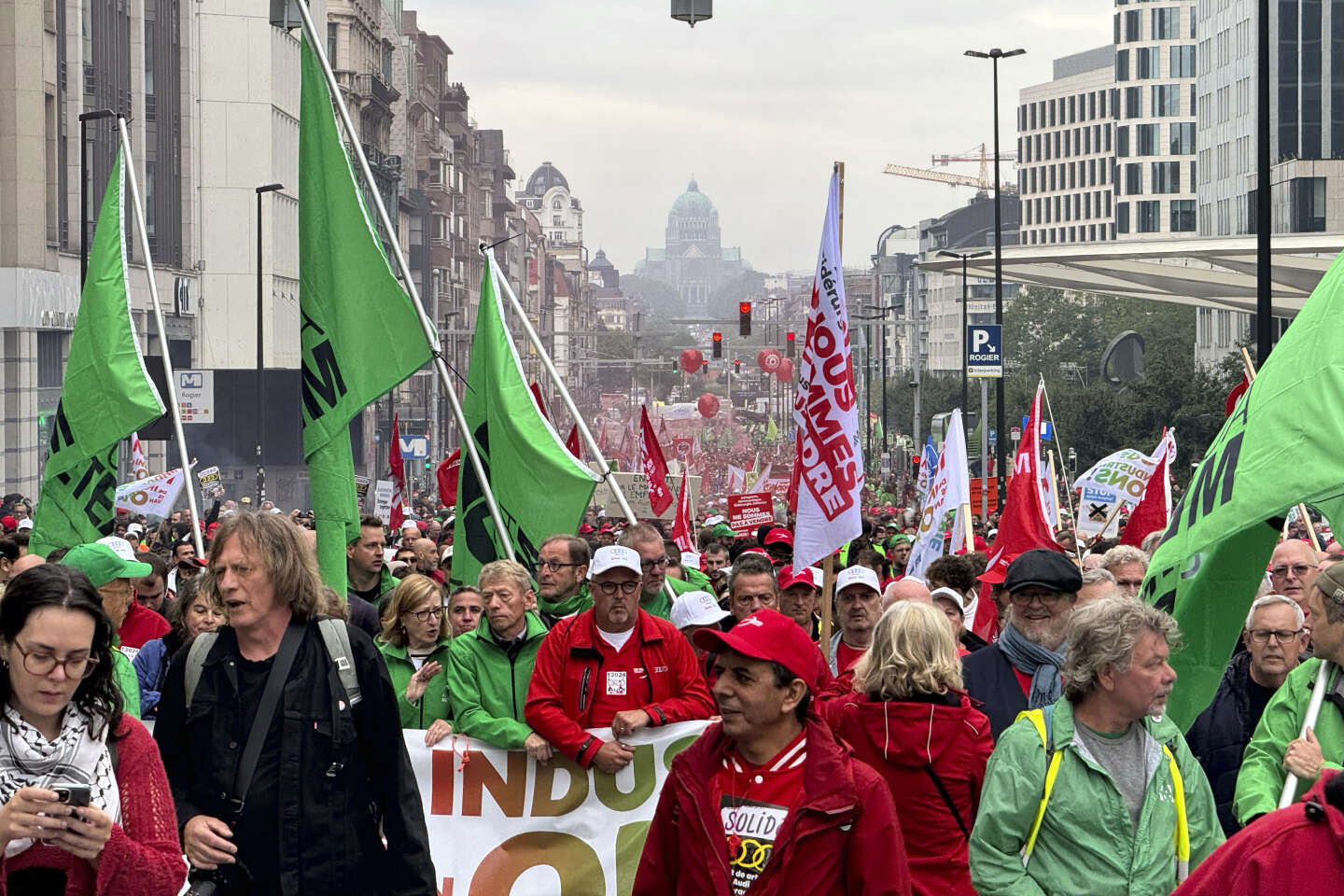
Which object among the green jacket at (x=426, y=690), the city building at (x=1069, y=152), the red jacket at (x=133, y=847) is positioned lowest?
the green jacket at (x=426, y=690)

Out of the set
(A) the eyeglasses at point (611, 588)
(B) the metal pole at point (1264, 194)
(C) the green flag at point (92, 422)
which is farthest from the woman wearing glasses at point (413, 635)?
(B) the metal pole at point (1264, 194)

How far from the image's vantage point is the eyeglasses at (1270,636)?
270 inches

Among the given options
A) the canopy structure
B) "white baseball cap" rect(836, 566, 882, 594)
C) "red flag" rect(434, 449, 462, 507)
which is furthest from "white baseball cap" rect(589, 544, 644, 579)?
the canopy structure

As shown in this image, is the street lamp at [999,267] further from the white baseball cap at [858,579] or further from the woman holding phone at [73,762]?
the woman holding phone at [73,762]

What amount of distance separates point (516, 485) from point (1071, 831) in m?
7.28

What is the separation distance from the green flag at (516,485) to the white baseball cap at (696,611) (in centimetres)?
233

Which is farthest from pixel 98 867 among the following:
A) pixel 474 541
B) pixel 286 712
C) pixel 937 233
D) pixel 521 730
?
pixel 937 233

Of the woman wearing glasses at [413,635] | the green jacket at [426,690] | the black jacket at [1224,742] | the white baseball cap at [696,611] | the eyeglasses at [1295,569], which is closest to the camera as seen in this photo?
the black jacket at [1224,742]

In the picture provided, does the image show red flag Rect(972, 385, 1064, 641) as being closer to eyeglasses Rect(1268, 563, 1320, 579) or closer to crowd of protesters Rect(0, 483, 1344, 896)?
eyeglasses Rect(1268, 563, 1320, 579)

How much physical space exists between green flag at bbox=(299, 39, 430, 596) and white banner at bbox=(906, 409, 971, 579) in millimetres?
6979

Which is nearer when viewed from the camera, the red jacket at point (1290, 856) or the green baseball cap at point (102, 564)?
the red jacket at point (1290, 856)

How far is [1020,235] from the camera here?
599 ft

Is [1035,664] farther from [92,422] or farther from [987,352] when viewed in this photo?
[987,352]

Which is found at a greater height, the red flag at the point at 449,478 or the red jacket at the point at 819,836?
the red flag at the point at 449,478
